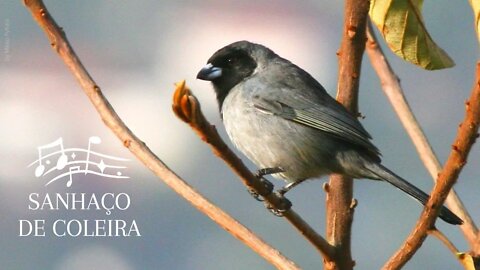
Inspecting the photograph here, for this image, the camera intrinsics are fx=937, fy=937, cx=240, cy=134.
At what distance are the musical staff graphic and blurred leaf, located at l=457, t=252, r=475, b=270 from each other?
8.32 feet

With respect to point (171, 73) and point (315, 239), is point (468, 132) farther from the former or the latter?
point (171, 73)

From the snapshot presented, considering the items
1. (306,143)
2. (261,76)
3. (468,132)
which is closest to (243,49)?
(261,76)

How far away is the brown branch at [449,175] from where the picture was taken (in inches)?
61.2

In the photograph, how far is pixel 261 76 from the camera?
3.57 m

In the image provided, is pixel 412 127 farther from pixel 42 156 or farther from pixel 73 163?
pixel 42 156

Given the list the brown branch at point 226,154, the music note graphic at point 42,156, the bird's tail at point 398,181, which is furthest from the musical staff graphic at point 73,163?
the brown branch at point 226,154

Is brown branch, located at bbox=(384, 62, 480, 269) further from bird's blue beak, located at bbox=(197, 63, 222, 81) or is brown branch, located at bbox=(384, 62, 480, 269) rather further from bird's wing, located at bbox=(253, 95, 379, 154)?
bird's blue beak, located at bbox=(197, 63, 222, 81)

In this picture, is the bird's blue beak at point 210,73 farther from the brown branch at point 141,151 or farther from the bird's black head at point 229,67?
the brown branch at point 141,151

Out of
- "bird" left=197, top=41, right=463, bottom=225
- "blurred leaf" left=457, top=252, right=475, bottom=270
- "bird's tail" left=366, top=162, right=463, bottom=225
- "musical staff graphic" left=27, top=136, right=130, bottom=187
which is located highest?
"musical staff graphic" left=27, top=136, right=130, bottom=187

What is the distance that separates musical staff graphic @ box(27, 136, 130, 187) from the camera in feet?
13.9

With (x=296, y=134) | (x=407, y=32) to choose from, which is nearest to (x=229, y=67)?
(x=296, y=134)

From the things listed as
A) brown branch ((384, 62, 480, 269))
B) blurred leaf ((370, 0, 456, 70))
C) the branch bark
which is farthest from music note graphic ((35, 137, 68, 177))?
brown branch ((384, 62, 480, 269))

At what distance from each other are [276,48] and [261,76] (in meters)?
1.70

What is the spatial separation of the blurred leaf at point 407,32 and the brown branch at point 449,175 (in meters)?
0.46
